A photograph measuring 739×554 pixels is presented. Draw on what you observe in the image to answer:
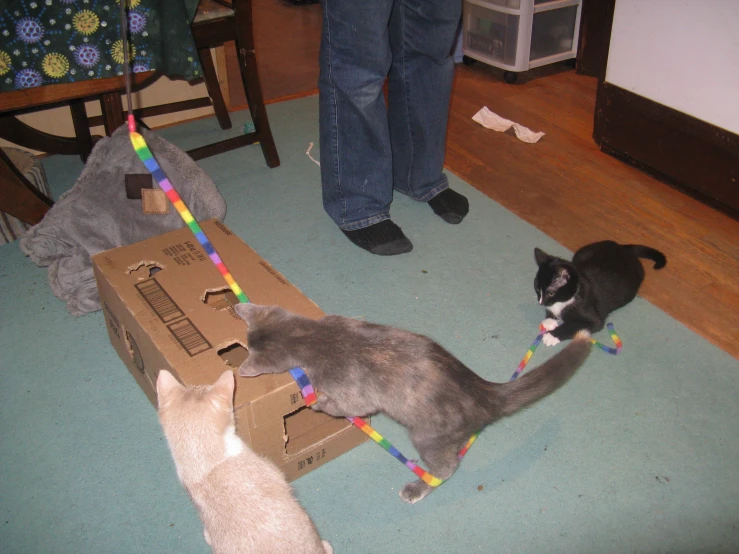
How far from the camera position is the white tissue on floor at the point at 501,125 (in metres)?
2.68

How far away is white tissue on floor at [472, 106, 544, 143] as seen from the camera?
268cm

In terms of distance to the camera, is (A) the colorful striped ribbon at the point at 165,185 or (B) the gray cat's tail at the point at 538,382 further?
(B) the gray cat's tail at the point at 538,382

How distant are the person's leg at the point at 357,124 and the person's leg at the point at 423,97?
16 centimetres

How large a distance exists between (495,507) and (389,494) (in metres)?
0.23

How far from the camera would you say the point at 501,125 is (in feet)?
9.12

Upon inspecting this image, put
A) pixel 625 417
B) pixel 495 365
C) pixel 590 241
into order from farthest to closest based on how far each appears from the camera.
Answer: pixel 590 241, pixel 495 365, pixel 625 417

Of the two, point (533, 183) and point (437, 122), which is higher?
point (437, 122)

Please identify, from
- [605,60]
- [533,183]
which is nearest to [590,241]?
[533,183]

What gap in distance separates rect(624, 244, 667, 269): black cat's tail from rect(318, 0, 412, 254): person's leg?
27.5 inches

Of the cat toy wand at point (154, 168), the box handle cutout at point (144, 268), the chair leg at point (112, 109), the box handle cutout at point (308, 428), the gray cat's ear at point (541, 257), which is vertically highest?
the cat toy wand at point (154, 168)

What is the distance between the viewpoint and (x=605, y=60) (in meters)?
2.48

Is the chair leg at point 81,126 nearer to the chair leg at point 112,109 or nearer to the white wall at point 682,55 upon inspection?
the chair leg at point 112,109

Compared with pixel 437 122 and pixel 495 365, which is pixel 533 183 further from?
pixel 495 365

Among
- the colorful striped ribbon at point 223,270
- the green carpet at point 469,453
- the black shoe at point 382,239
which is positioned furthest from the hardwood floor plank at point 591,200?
the colorful striped ribbon at point 223,270
